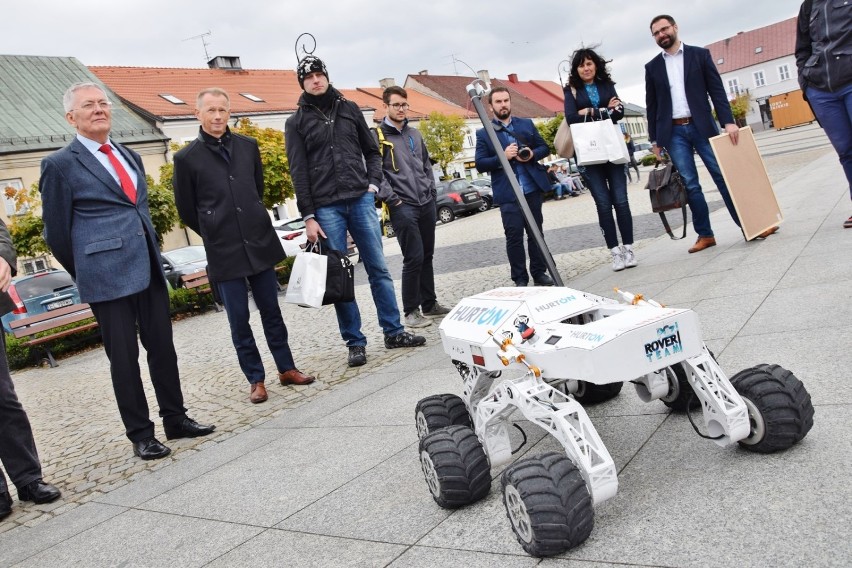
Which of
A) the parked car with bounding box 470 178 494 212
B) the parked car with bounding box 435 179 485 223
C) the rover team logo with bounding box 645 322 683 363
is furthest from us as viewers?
the parked car with bounding box 470 178 494 212

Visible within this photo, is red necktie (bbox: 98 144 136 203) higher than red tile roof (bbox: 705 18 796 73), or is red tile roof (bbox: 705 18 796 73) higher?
red tile roof (bbox: 705 18 796 73)

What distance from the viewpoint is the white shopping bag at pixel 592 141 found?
680 centimetres

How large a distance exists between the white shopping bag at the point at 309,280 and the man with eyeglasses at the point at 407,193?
1.32 meters

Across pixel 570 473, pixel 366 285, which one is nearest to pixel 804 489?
pixel 570 473

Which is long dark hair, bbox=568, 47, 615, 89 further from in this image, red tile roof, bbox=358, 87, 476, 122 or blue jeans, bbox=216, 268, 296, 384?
red tile roof, bbox=358, 87, 476, 122

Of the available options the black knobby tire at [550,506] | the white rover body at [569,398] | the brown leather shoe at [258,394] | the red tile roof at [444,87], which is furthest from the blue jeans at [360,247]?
the red tile roof at [444,87]

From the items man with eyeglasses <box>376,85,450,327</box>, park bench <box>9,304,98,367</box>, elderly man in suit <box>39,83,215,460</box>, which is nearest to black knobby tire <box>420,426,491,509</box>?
elderly man in suit <box>39,83,215,460</box>

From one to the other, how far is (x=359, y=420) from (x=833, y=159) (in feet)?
43.7

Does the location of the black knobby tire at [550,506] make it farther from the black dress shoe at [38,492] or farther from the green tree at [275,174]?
the green tree at [275,174]

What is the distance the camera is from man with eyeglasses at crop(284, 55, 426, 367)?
5.69 m

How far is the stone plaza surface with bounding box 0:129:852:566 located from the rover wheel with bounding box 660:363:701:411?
8 cm

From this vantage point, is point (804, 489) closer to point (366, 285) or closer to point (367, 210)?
point (367, 210)

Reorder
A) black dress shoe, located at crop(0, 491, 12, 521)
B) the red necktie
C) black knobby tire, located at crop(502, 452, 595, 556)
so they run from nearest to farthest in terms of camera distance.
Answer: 1. black knobby tire, located at crop(502, 452, 595, 556)
2. black dress shoe, located at crop(0, 491, 12, 521)
3. the red necktie

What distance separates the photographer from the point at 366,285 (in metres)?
11.8
